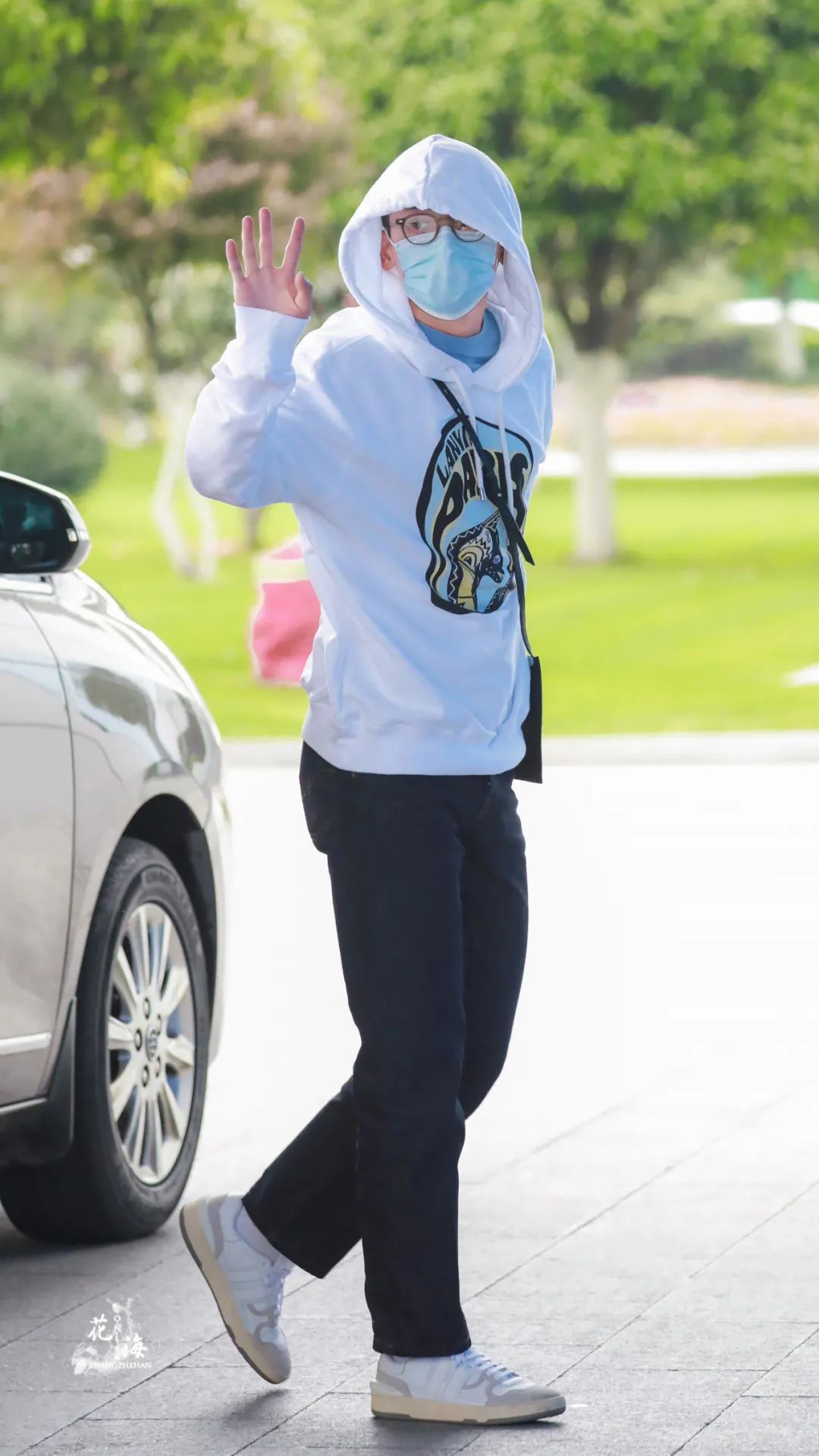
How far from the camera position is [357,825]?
430cm

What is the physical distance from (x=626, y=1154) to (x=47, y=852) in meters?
1.74

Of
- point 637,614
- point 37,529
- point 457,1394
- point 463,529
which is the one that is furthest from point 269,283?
point 637,614

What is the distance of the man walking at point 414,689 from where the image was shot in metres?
4.24

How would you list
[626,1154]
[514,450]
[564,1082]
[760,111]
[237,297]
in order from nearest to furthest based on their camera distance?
[237,297] → [514,450] → [626,1154] → [564,1082] → [760,111]

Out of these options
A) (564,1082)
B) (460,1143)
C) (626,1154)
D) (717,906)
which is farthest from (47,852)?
(717,906)

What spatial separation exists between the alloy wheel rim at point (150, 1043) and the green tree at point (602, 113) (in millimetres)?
25532

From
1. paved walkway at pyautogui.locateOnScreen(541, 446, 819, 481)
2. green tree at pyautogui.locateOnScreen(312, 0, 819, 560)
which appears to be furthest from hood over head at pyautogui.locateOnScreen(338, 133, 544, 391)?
paved walkway at pyautogui.locateOnScreen(541, 446, 819, 481)

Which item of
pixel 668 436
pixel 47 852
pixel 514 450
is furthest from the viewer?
pixel 668 436

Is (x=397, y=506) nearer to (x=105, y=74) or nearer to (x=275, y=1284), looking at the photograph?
(x=275, y=1284)

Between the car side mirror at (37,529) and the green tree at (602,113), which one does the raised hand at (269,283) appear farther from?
the green tree at (602,113)

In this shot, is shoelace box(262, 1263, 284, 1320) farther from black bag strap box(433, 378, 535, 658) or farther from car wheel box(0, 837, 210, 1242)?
black bag strap box(433, 378, 535, 658)

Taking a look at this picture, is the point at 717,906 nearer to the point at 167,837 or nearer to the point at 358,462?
the point at 167,837

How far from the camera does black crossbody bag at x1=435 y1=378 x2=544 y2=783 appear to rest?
433 centimetres

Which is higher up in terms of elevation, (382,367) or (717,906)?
(382,367)
